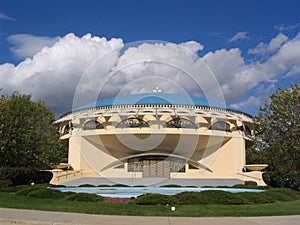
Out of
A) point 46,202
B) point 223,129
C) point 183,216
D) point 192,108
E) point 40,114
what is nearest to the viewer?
point 183,216

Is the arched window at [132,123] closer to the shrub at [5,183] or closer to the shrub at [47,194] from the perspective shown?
the shrub at [5,183]

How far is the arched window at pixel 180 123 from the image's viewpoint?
41.6m

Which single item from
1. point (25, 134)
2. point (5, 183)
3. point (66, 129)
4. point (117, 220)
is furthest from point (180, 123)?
point (117, 220)

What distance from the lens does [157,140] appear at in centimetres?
A: 4234

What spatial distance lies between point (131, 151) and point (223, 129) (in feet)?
38.0

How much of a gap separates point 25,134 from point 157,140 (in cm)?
1975

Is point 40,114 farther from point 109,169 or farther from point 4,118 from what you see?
point 109,169

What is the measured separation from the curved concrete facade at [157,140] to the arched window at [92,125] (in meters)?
0.12

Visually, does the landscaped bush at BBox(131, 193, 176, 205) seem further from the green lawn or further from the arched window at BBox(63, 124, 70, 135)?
the arched window at BBox(63, 124, 70, 135)

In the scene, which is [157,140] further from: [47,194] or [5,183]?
[47,194]

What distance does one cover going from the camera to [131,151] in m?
44.6

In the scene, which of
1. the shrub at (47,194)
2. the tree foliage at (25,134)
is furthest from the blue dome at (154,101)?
the shrub at (47,194)

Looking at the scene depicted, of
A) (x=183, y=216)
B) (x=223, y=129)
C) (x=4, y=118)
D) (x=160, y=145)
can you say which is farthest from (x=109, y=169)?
(x=183, y=216)

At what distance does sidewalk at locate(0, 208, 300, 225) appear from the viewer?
10.4 meters
